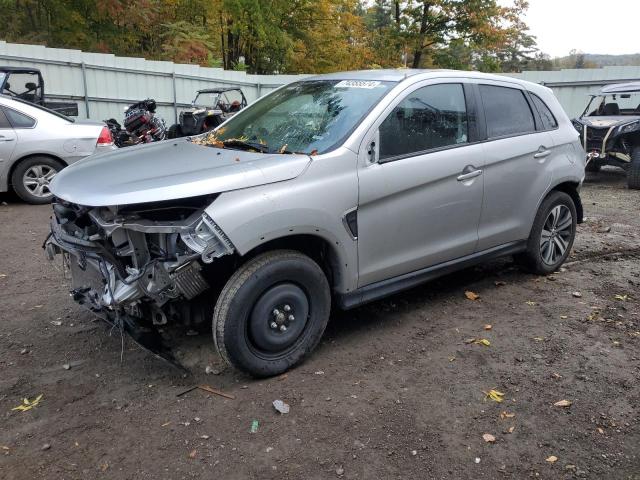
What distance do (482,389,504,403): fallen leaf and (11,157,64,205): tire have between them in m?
7.09

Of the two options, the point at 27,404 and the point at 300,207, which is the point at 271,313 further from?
the point at 27,404

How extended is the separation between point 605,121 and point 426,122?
8.53 meters

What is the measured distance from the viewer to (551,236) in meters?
5.16

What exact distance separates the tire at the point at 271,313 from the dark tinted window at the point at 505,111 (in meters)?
2.08

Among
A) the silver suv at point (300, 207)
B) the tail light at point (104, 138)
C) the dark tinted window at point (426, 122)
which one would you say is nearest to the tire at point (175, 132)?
the tail light at point (104, 138)

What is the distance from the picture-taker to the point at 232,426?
2.97 m

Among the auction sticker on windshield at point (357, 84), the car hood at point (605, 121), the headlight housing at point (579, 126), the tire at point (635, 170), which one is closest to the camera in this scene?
the auction sticker on windshield at point (357, 84)

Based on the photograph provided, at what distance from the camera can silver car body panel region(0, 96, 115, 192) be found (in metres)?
7.89

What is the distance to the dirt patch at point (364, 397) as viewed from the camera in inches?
106

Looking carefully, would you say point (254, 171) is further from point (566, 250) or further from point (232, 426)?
point (566, 250)

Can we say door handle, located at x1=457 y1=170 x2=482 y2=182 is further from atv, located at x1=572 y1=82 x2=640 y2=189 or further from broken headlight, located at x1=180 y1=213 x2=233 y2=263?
atv, located at x1=572 y1=82 x2=640 y2=189

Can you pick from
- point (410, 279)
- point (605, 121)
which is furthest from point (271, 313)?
point (605, 121)

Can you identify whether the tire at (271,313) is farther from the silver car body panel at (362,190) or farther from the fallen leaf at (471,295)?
the fallen leaf at (471,295)

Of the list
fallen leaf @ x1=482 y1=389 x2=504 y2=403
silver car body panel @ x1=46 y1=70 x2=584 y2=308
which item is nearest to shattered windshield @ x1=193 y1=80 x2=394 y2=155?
silver car body panel @ x1=46 y1=70 x2=584 y2=308
